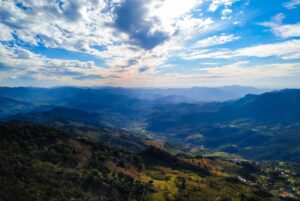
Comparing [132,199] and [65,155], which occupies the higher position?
[65,155]

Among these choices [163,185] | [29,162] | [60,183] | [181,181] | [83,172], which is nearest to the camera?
[60,183]

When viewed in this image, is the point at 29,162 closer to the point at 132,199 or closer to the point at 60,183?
the point at 60,183

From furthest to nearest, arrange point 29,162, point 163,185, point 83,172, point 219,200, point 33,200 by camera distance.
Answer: point 163,185
point 219,200
point 83,172
point 29,162
point 33,200

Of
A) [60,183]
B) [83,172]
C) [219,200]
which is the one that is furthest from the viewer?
[219,200]

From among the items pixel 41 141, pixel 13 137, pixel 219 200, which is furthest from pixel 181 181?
pixel 13 137

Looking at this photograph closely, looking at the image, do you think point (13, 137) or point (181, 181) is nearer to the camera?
point (13, 137)

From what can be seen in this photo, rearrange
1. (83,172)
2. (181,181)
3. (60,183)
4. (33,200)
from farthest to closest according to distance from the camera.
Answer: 1. (181,181)
2. (83,172)
3. (60,183)
4. (33,200)

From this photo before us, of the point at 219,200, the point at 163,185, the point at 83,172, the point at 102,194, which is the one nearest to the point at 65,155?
the point at 83,172

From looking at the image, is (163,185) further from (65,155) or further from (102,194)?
(65,155)

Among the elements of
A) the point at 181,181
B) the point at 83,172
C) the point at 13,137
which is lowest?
the point at 181,181
